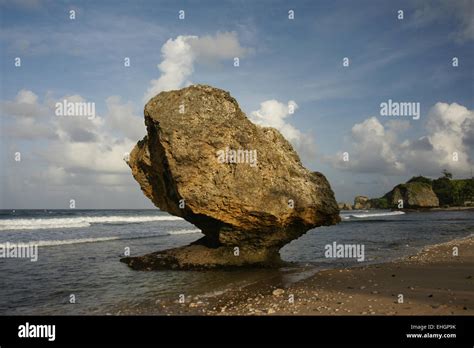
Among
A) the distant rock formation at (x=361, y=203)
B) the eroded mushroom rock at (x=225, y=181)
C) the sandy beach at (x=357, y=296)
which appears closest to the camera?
the sandy beach at (x=357, y=296)

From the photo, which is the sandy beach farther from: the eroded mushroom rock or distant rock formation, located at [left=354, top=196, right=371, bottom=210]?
distant rock formation, located at [left=354, top=196, right=371, bottom=210]

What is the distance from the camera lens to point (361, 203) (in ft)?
550

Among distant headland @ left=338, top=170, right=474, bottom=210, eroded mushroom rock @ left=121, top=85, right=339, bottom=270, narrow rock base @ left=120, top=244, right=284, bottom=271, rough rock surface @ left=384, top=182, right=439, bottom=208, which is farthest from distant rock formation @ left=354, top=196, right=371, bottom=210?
narrow rock base @ left=120, top=244, right=284, bottom=271

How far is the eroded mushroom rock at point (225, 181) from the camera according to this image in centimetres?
1655

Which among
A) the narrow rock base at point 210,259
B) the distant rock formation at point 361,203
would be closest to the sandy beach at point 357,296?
the narrow rock base at point 210,259

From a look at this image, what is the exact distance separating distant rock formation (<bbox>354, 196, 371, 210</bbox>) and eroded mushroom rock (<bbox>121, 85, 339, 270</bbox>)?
15427 cm

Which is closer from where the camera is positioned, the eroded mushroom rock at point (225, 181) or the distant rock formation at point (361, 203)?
the eroded mushroom rock at point (225, 181)

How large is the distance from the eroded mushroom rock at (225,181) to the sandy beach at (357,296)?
3.35 metres

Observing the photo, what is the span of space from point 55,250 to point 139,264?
31.4 feet

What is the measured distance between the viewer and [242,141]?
56.2 ft

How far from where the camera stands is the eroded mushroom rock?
16547 mm

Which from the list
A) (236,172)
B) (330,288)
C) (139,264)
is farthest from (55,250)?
(330,288)

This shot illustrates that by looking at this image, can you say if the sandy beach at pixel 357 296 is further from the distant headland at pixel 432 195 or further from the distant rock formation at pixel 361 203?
the distant rock formation at pixel 361 203
